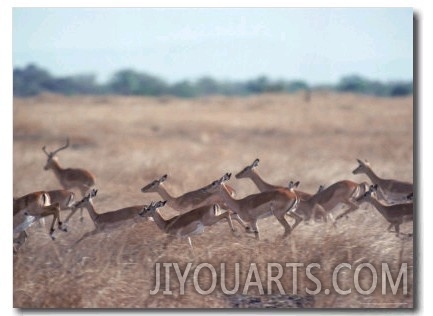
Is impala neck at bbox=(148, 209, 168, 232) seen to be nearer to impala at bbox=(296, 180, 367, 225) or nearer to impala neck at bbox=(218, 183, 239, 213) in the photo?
impala neck at bbox=(218, 183, 239, 213)

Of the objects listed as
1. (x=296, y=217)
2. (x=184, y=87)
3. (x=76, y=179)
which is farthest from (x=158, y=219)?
(x=184, y=87)

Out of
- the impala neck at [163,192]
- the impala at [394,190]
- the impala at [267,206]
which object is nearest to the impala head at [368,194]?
the impala at [394,190]

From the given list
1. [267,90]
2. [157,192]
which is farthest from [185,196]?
[267,90]

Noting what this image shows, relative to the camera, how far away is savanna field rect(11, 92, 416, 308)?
22.5 feet

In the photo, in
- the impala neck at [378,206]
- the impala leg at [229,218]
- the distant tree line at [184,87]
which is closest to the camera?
the impala leg at [229,218]

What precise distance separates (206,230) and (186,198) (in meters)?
0.63

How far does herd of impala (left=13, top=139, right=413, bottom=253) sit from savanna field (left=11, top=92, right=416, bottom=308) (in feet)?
0.30

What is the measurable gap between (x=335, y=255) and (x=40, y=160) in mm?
5020

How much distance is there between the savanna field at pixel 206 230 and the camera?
6863 mm

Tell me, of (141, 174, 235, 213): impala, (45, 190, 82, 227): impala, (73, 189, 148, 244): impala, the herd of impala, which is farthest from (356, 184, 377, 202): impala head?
(45, 190, 82, 227): impala

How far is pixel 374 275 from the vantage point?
273 inches

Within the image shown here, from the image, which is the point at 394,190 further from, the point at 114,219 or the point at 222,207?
the point at 114,219

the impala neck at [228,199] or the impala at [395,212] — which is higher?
the impala neck at [228,199]

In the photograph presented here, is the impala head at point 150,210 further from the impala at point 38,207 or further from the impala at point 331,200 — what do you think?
the impala at point 331,200
